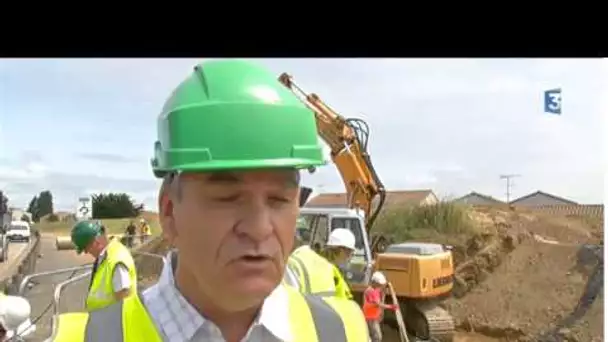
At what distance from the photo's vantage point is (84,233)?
3684mm

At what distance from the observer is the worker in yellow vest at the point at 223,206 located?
A: 0.84 meters

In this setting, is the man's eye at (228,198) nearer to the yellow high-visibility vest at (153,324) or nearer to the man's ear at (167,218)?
the man's ear at (167,218)

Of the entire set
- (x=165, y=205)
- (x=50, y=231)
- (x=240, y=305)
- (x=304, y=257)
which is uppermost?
(x=165, y=205)

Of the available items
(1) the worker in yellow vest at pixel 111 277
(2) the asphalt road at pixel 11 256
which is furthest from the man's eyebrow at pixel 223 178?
(2) the asphalt road at pixel 11 256

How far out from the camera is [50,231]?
18.4m

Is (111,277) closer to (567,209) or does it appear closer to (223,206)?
(223,206)

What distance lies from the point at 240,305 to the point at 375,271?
21.3 feet

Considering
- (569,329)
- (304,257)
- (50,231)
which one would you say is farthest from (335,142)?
(50,231)

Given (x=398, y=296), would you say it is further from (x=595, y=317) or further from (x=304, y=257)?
(x=304, y=257)

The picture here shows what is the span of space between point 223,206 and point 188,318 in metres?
0.14

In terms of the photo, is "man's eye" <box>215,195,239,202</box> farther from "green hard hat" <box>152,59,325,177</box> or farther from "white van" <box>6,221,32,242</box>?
"white van" <box>6,221,32,242</box>

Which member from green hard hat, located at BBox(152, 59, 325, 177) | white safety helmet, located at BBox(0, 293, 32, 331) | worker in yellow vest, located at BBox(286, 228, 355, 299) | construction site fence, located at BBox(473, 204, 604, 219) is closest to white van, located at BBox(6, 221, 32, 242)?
construction site fence, located at BBox(473, 204, 604, 219)
